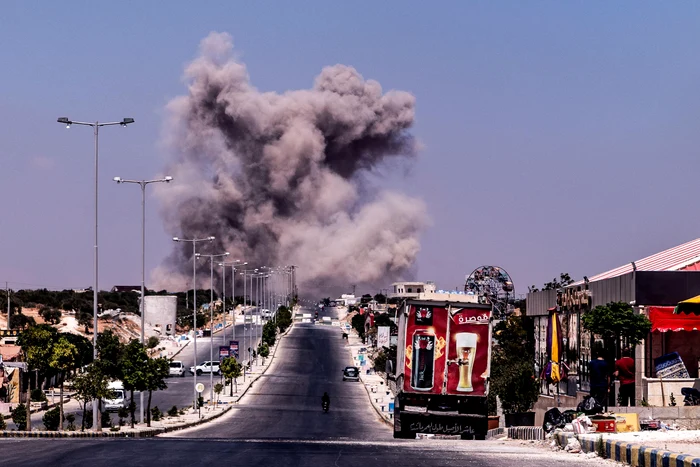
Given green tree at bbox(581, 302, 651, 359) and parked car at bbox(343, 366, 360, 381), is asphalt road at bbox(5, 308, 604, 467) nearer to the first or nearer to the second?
parked car at bbox(343, 366, 360, 381)

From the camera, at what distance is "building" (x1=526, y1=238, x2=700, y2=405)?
42.3 metres

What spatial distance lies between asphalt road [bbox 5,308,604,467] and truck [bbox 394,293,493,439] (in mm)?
745

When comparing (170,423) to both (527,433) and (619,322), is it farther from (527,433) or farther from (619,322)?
(619,322)

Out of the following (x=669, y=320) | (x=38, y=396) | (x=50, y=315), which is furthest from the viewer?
(x=50, y=315)

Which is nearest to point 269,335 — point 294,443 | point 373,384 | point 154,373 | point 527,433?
point 373,384

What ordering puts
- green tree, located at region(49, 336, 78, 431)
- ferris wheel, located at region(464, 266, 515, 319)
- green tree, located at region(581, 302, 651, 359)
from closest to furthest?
green tree, located at region(581, 302, 651, 359), green tree, located at region(49, 336, 78, 431), ferris wheel, located at region(464, 266, 515, 319)

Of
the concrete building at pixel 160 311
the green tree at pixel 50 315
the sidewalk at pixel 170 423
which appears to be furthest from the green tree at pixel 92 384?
the concrete building at pixel 160 311

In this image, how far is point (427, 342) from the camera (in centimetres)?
3130

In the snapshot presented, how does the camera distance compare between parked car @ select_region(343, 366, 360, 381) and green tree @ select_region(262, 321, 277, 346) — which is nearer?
parked car @ select_region(343, 366, 360, 381)

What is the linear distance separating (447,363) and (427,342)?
29.6 inches

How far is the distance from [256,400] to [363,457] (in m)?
62.1

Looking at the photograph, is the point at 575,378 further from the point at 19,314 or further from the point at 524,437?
the point at 19,314

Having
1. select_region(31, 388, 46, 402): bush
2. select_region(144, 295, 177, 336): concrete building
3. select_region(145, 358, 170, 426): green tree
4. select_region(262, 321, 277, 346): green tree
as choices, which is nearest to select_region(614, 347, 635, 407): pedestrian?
select_region(145, 358, 170, 426): green tree

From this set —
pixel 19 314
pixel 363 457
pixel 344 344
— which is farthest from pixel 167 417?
pixel 344 344
